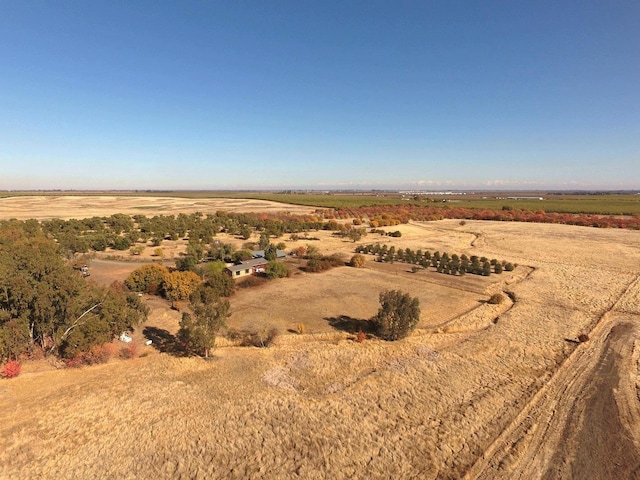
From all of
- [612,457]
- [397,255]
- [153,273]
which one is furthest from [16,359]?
[397,255]

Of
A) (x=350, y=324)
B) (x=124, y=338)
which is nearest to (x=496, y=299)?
(x=350, y=324)

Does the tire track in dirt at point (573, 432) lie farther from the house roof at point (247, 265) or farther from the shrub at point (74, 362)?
the house roof at point (247, 265)

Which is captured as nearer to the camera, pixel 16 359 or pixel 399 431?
pixel 399 431

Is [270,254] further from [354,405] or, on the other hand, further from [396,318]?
[354,405]

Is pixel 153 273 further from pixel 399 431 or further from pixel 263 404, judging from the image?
pixel 399 431

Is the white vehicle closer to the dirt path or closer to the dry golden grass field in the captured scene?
the dry golden grass field

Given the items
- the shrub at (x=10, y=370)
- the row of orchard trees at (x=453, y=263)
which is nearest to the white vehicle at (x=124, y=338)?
the shrub at (x=10, y=370)

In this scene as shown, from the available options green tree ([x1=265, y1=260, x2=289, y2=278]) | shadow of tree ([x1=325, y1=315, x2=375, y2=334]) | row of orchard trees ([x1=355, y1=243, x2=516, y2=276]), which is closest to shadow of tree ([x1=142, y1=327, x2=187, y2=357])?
shadow of tree ([x1=325, y1=315, x2=375, y2=334])
